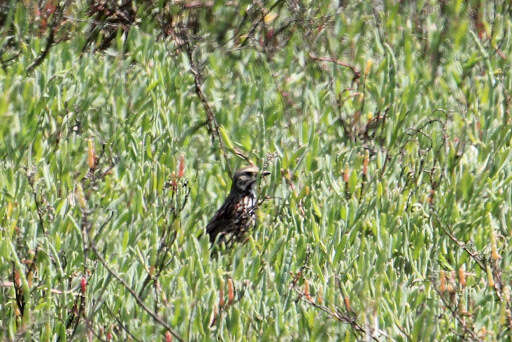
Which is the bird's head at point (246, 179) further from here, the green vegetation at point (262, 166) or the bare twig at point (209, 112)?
the bare twig at point (209, 112)

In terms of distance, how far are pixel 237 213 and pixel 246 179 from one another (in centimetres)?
27

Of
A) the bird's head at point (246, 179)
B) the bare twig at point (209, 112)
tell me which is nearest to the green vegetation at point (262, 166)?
the bare twig at point (209, 112)

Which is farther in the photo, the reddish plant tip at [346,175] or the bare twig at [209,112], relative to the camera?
the bare twig at [209,112]

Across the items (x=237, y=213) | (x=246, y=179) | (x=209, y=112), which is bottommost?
(x=237, y=213)

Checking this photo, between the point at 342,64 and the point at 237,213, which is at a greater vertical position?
the point at 342,64

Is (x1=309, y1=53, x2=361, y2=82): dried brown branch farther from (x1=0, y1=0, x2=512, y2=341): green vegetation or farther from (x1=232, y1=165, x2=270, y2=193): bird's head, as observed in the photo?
(x1=232, y1=165, x2=270, y2=193): bird's head

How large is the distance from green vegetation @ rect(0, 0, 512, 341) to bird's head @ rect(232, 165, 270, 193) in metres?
0.12

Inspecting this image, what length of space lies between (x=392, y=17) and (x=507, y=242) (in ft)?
11.5

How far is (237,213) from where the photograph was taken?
6516 mm

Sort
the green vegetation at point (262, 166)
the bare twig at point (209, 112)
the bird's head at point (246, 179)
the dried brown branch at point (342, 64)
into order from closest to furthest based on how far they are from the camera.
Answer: the green vegetation at point (262, 166), the bird's head at point (246, 179), the bare twig at point (209, 112), the dried brown branch at point (342, 64)

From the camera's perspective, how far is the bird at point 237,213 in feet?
21.1

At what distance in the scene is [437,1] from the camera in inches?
381

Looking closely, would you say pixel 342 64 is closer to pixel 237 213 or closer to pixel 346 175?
pixel 346 175

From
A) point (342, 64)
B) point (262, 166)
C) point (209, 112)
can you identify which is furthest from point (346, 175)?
point (342, 64)
